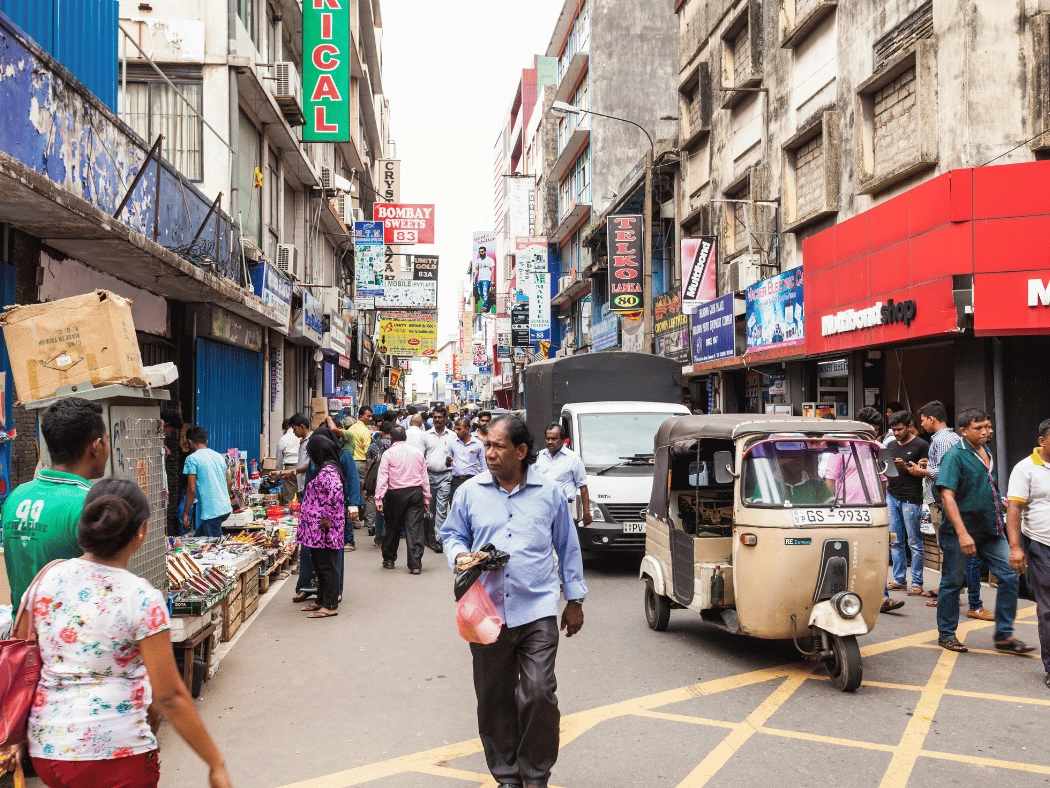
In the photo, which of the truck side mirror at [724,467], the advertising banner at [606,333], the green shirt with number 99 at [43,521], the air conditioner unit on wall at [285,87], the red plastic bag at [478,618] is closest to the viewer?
the green shirt with number 99 at [43,521]

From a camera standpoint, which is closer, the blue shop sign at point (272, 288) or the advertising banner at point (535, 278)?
the blue shop sign at point (272, 288)

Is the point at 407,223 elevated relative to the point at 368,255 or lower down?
elevated

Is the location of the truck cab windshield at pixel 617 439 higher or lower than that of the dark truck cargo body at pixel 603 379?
lower

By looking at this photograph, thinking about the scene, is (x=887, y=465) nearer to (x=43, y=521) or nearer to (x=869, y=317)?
(x=43, y=521)

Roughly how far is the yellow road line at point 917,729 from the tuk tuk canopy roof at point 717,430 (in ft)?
5.93

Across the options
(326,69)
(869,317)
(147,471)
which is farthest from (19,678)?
(326,69)

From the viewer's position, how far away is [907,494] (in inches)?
383

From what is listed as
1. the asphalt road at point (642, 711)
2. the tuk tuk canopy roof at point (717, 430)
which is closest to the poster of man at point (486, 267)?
the tuk tuk canopy roof at point (717, 430)

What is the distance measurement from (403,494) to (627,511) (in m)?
2.82

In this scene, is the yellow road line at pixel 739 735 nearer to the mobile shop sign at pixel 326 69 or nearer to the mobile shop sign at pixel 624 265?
the mobile shop sign at pixel 326 69

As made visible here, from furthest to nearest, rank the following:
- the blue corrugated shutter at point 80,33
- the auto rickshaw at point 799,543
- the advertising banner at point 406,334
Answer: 1. the advertising banner at point 406,334
2. the blue corrugated shutter at point 80,33
3. the auto rickshaw at point 799,543

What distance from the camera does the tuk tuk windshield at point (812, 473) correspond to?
6.78 metres

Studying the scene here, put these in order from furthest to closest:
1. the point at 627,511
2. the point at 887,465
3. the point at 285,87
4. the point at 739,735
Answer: the point at 285,87, the point at 627,511, the point at 887,465, the point at 739,735

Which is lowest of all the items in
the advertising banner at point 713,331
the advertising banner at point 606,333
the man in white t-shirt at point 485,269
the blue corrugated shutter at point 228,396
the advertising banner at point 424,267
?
the blue corrugated shutter at point 228,396
